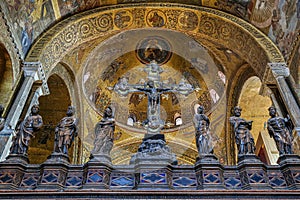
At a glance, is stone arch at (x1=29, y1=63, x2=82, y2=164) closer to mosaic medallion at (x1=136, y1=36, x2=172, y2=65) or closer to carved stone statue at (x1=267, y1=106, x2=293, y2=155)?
mosaic medallion at (x1=136, y1=36, x2=172, y2=65)

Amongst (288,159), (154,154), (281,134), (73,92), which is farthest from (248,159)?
(73,92)

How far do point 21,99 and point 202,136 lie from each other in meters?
4.96

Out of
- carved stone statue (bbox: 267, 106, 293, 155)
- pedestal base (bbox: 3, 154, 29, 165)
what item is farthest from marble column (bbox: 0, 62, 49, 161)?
carved stone statue (bbox: 267, 106, 293, 155)

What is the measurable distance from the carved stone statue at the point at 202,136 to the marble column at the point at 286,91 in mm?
3214

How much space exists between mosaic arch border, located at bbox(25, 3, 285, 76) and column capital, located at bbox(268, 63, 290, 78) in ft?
0.74

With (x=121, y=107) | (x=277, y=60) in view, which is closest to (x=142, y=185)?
(x=277, y=60)

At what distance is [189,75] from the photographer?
48.4ft

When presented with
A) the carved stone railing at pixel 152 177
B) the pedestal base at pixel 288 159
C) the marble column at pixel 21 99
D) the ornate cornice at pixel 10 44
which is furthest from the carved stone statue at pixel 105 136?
the ornate cornice at pixel 10 44

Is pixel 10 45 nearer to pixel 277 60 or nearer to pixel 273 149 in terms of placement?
pixel 277 60

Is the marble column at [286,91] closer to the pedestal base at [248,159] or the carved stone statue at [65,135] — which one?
the pedestal base at [248,159]

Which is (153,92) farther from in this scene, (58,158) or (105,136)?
(58,158)

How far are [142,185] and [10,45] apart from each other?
18.8ft

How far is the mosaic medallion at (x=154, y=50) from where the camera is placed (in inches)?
559

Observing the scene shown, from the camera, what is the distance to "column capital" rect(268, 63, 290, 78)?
9.17m
